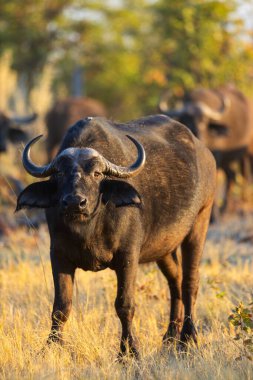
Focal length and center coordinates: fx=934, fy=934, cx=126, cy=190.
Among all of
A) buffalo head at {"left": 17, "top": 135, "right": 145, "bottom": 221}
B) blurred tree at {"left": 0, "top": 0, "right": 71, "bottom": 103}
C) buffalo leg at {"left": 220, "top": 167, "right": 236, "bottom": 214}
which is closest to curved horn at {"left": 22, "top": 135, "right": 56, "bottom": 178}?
buffalo head at {"left": 17, "top": 135, "right": 145, "bottom": 221}

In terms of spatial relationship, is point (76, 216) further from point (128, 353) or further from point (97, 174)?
point (128, 353)

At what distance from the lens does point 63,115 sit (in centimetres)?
1961

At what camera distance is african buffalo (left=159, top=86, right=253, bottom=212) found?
1739 cm

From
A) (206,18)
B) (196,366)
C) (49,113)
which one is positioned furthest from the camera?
(206,18)

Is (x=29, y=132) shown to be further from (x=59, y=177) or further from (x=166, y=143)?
(x=59, y=177)

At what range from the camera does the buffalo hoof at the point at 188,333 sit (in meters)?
7.35

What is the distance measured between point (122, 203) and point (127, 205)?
0.12m

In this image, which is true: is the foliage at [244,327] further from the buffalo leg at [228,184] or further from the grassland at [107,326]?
the buffalo leg at [228,184]

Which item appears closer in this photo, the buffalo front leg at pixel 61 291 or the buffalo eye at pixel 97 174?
the buffalo eye at pixel 97 174

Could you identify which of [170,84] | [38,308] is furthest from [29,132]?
[38,308]

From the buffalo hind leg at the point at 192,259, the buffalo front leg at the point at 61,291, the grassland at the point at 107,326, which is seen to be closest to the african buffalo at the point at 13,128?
the grassland at the point at 107,326

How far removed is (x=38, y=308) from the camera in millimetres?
7988

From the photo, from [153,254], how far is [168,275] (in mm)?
727

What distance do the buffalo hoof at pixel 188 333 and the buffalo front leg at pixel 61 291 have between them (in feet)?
3.83
